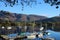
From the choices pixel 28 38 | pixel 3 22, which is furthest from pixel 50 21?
pixel 3 22

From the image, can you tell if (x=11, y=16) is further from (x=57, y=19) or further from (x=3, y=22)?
(x=57, y=19)

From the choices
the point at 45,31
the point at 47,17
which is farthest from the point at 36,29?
the point at 47,17

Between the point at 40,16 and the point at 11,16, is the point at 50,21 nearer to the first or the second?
the point at 40,16

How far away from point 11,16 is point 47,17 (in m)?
0.95

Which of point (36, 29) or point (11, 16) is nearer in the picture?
point (11, 16)

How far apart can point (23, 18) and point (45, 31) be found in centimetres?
72

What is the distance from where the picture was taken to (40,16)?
473 cm

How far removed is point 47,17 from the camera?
4.66 metres

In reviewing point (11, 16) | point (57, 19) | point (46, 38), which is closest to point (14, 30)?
point (11, 16)

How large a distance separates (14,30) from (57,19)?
1257mm

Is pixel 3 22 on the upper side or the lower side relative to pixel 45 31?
upper

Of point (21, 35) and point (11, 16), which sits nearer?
point (11, 16)

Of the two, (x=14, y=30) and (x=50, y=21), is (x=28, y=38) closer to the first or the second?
(x=14, y=30)

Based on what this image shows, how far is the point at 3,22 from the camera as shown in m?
4.49
